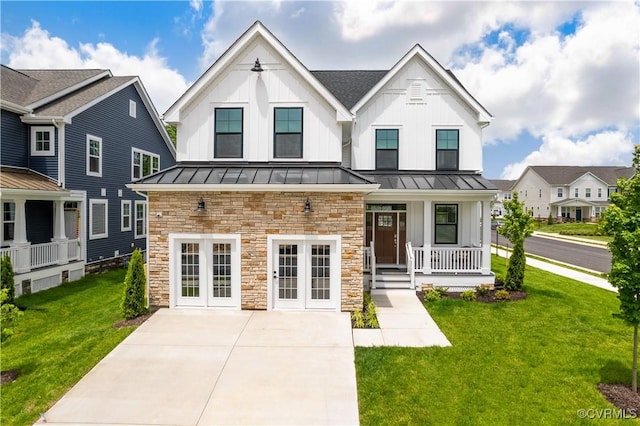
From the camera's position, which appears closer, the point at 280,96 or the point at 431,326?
the point at 431,326

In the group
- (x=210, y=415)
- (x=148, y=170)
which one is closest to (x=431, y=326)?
(x=210, y=415)

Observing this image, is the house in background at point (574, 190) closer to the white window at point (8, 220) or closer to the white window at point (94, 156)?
the white window at point (94, 156)

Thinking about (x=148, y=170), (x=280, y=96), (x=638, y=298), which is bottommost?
(x=638, y=298)

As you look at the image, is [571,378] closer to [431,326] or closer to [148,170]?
[431,326]

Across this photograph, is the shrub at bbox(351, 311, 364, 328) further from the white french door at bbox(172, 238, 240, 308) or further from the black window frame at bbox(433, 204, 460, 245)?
the black window frame at bbox(433, 204, 460, 245)

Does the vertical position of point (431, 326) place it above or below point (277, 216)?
below


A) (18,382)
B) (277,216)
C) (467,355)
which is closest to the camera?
(18,382)

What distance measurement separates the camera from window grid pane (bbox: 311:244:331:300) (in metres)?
10.1

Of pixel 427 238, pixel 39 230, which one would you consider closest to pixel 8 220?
pixel 39 230

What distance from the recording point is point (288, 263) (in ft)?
33.3

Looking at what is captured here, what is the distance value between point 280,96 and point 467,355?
9.20 metres

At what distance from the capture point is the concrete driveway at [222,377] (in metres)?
5.52

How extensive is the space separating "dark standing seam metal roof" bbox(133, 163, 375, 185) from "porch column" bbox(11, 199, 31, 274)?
6343 millimetres

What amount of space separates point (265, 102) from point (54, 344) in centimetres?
883
